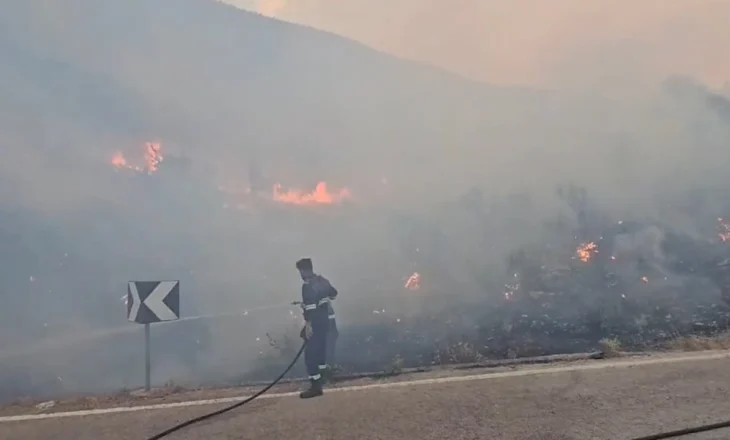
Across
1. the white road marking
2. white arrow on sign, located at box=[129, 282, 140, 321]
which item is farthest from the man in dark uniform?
white arrow on sign, located at box=[129, 282, 140, 321]

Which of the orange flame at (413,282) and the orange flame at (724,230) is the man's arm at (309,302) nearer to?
the orange flame at (413,282)

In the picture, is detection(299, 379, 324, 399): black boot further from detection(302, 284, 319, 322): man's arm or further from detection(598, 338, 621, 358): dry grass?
detection(598, 338, 621, 358): dry grass

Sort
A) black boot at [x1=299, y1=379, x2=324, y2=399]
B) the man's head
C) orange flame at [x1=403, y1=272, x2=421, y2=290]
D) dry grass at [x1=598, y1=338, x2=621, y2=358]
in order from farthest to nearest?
1. orange flame at [x1=403, y1=272, x2=421, y2=290]
2. dry grass at [x1=598, y1=338, x2=621, y2=358]
3. the man's head
4. black boot at [x1=299, y1=379, x2=324, y2=399]

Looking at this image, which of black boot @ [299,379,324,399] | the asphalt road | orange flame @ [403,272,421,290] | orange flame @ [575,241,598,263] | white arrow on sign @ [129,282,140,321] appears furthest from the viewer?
orange flame @ [403,272,421,290]

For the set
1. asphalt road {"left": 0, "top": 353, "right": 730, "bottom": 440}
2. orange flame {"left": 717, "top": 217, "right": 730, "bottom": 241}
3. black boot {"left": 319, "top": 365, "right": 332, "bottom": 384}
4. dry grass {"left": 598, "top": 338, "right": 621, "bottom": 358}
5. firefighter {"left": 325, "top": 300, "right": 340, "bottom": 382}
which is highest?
orange flame {"left": 717, "top": 217, "right": 730, "bottom": 241}

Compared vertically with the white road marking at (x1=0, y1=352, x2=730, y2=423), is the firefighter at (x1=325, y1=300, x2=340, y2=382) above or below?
above

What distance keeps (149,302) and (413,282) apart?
11.7 metres

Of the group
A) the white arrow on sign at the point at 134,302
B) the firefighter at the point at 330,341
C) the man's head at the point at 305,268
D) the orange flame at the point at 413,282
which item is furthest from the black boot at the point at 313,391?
the orange flame at the point at 413,282

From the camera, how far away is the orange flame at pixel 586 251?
1745 centimetres

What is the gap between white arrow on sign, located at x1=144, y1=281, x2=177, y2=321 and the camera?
7523 millimetres

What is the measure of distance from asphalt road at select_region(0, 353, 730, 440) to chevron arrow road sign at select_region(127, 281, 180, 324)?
60.3 inches

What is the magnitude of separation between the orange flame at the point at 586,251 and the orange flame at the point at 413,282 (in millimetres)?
4750

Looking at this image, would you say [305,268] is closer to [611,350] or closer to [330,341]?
[330,341]

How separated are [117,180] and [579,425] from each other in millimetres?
25872
